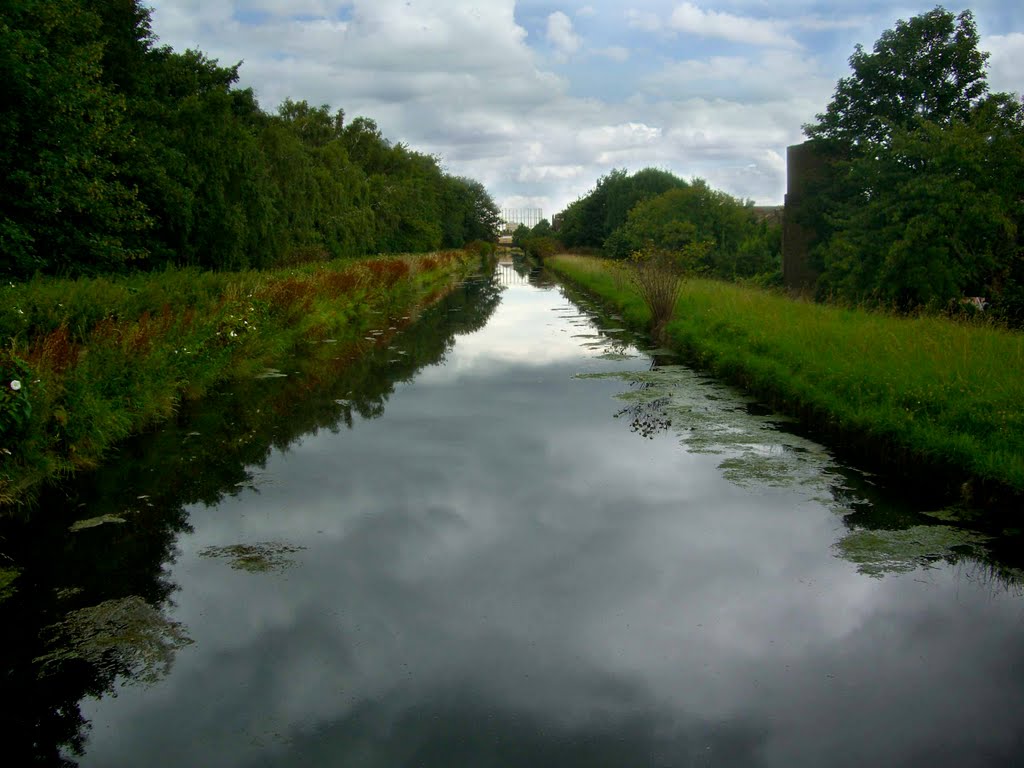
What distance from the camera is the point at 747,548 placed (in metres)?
6.03

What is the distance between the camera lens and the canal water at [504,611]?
12.3 ft

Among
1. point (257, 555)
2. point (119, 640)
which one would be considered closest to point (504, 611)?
point (257, 555)

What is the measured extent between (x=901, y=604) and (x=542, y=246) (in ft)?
329

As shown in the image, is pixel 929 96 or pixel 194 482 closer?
pixel 194 482

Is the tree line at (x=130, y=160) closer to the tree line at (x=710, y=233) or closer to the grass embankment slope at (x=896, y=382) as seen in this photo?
the grass embankment slope at (x=896, y=382)

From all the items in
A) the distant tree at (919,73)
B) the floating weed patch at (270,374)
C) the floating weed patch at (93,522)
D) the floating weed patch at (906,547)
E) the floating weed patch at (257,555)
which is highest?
the distant tree at (919,73)

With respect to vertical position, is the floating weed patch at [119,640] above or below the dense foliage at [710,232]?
below

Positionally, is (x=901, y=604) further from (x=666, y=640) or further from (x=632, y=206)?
(x=632, y=206)

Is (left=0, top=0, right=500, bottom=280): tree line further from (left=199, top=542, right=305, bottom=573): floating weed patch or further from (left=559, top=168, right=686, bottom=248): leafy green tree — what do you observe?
(left=559, top=168, right=686, bottom=248): leafy green tree

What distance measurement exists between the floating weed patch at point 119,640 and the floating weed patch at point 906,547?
4409mm

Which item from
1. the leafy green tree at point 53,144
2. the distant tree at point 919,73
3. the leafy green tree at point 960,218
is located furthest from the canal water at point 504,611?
the distant tree at point 919,73

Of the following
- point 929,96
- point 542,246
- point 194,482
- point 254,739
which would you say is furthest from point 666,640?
point 542,246

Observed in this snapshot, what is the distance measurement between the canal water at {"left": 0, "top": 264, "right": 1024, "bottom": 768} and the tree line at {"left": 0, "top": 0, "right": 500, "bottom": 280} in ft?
24.8

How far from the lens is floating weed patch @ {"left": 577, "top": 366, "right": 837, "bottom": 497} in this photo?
26.1 ft
